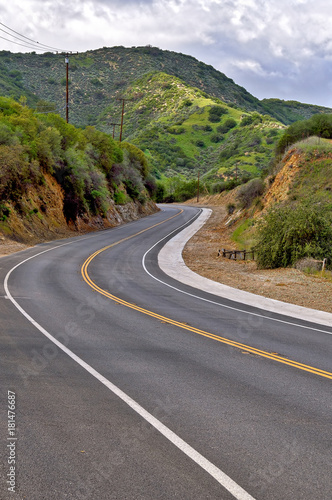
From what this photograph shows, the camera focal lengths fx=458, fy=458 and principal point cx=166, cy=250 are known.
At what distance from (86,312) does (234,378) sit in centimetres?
689

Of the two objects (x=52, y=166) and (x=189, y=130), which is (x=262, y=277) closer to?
(x=52, y=166)

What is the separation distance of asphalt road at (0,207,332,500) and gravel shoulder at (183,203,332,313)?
4215 mm

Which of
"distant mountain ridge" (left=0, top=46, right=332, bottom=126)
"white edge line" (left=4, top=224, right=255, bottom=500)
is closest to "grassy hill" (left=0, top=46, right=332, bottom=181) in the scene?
"distant mountain ridge" (left=0, top=46, right=332, bottom=126)

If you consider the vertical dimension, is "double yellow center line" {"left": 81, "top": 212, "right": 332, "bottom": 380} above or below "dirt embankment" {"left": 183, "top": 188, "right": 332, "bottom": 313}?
above

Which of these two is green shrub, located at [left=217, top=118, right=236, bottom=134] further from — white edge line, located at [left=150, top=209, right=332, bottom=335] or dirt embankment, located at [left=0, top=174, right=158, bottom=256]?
white edge line, located at [left=150, top=209, right=332, bottom=335]

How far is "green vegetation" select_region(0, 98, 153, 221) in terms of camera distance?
35.8 metres

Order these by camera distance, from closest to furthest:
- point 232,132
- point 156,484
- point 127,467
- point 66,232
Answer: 1. point 156,484
2. point 127,467
3. point 66,232
4. point 232,132

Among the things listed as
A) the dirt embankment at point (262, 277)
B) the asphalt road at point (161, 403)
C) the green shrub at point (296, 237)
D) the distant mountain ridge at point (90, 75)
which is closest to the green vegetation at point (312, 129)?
the dirt embankment at point (262, 277)

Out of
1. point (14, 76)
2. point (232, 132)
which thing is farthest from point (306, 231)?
point (14, 76)

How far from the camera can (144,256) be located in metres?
32.5

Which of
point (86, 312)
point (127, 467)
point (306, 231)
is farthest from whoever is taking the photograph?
point (306, 231)

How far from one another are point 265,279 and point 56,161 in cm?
2841

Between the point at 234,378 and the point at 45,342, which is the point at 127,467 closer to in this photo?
the point at 234,378

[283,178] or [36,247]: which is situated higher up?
[283,178]
